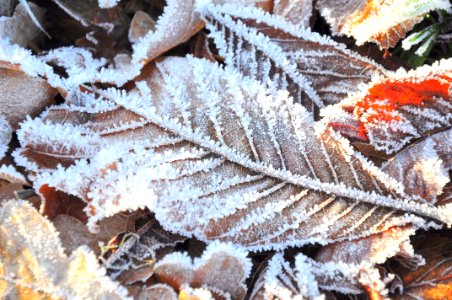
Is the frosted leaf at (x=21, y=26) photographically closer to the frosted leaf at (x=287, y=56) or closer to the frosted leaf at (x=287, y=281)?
the frosted leaf at (x=287, y=56)

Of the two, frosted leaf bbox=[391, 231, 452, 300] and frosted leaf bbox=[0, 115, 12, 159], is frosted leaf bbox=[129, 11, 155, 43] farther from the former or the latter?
frosted leaf bbox=[391, 231, 452, 300]

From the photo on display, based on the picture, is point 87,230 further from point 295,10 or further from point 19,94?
point 295,10

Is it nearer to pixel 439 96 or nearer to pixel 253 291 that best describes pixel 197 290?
pixel 253 291

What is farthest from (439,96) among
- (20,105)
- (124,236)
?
(20,105)

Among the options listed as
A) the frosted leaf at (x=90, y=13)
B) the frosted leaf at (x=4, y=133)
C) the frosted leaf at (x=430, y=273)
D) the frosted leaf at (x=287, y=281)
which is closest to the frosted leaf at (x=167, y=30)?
the frosted leaf at (x=90, y=13)

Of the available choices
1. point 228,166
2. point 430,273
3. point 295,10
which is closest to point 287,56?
point 295,10

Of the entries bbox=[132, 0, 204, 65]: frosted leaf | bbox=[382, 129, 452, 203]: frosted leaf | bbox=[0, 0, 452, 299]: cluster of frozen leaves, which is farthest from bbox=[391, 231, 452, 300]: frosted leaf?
bbox=[132, 0, 204, 65]: frosted leaf
